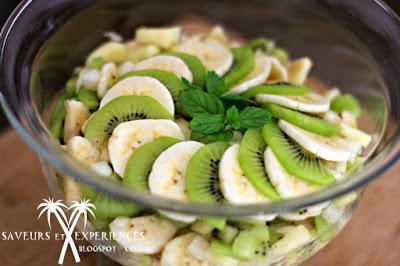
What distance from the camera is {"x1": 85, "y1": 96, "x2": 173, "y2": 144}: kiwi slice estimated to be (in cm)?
147

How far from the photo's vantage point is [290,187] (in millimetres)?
1354

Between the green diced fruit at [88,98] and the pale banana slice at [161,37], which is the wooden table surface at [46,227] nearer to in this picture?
the green diced fruit at [88,98]

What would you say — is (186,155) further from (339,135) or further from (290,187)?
(339,135)

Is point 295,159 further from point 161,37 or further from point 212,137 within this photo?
point 161,37

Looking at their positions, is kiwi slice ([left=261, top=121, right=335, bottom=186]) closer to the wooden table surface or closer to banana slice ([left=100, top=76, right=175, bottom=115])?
banana slice ([left=100, top=76, right=175, bottom=115])

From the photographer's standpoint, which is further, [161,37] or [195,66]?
[161,37]

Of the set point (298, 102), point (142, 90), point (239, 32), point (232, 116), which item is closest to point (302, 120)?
point (298, 102)

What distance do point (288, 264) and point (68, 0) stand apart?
0.88 metres

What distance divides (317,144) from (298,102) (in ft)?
0.49

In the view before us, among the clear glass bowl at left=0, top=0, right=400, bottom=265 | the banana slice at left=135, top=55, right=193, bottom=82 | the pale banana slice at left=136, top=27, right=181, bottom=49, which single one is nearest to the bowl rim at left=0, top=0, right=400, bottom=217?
the clear glass bowl at left=0, top=0, right=400, bottom=265

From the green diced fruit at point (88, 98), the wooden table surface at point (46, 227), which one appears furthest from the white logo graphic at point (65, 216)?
the green diced fruit at point (88, 98)

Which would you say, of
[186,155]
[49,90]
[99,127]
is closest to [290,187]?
[186,155]

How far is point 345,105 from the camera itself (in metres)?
1.83

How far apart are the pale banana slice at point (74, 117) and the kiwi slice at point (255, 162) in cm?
40
